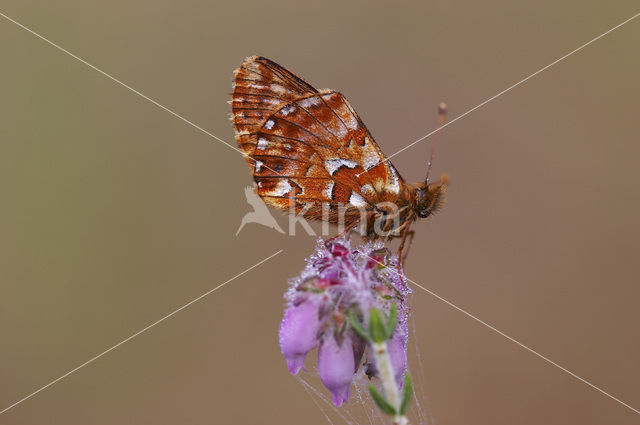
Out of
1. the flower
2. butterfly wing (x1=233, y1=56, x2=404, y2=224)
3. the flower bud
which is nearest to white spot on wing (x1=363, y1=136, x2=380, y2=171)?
butterfly wing (x1=233, y1=56, x2=404, y2=224)

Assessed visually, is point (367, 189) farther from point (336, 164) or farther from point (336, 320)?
point (336, 320)

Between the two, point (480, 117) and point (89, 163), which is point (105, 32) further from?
point (480, 117)

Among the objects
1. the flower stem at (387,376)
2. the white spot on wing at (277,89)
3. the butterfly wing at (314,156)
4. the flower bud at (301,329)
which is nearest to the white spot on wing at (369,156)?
the butterfly wing at (314,156)

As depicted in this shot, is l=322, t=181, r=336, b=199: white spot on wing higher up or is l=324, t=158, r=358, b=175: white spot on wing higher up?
l=324, t=158, r=358, b=175: white spot on wing

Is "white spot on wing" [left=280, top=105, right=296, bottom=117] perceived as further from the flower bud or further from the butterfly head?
the flower bud

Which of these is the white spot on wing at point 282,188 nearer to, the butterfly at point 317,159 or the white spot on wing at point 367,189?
→ the butterfly at point 317,159
